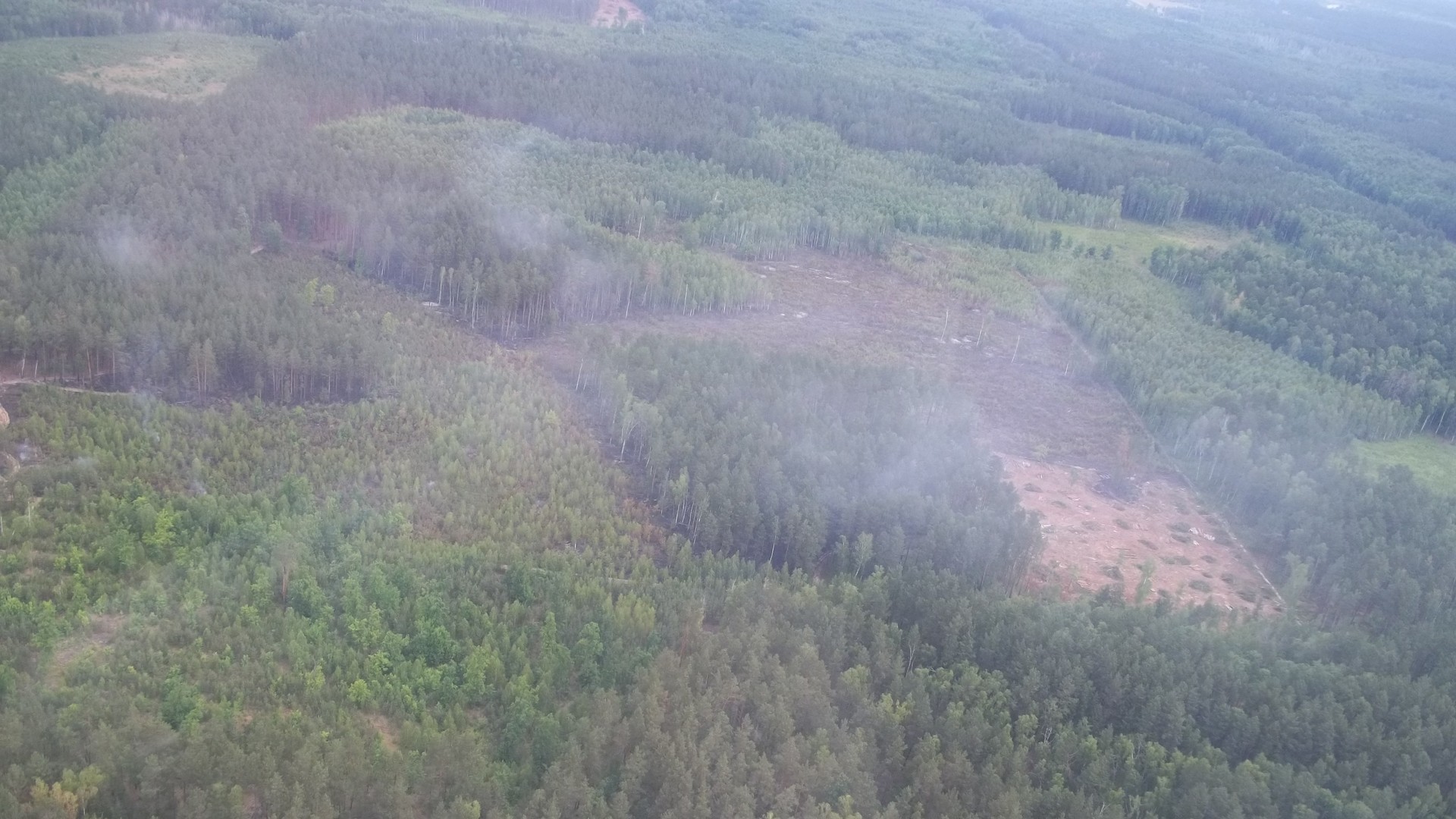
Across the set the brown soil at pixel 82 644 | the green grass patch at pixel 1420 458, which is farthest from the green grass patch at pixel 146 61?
the green grass patch at pixel 1420 458

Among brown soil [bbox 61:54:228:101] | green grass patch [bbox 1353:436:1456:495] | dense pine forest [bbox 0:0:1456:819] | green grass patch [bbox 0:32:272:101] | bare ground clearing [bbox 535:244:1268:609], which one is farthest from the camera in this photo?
green grass patch [bbox 0:32:272:101]

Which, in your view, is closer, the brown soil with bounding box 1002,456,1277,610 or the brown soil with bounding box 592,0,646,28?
the brown soil with bounding box 1002,456,1277,610

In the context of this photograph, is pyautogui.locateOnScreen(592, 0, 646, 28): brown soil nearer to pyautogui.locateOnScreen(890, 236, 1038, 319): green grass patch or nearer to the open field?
the open field

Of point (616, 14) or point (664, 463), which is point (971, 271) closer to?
point (664, 463)

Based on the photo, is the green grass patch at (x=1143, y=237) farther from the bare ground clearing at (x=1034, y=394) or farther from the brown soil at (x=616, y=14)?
the brown soil at (x=616, y=14)

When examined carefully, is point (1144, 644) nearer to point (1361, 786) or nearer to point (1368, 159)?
point (1361, 786)

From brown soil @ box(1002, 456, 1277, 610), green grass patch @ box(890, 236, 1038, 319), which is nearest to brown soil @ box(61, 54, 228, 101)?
green grass patch @ box(890, 236, 1038, 319)
